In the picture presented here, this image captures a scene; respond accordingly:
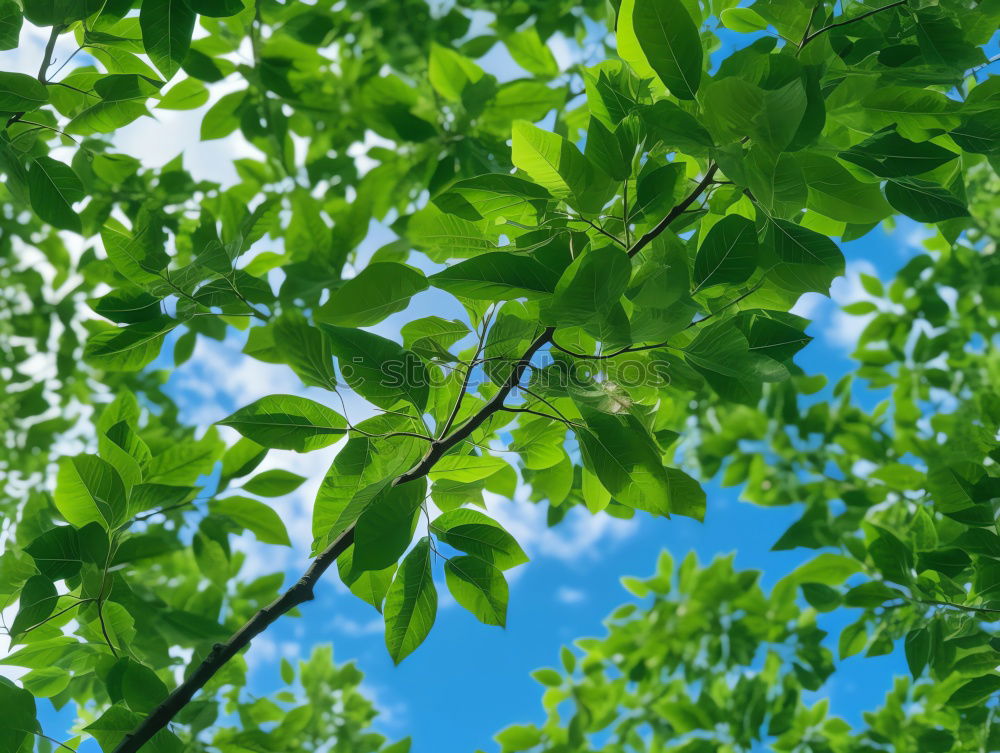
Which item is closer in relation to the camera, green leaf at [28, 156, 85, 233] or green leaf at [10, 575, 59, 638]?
green leaf at [10, 575, 59, 638]

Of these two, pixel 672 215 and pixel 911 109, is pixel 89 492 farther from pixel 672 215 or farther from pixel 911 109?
pixel 911 109

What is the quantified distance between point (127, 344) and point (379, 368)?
56 centimetres

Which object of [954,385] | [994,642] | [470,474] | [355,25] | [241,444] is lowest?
[994,642]

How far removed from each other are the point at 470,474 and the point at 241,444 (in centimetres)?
68

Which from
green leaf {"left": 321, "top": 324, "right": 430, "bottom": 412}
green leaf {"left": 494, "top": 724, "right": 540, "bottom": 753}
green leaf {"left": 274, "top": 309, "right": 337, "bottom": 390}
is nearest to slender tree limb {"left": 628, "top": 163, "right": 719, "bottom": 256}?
green leaf {"left": 321, "top": 324, "right": 430, "bottom": 412}

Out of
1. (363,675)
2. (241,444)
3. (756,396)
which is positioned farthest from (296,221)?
(363,675)

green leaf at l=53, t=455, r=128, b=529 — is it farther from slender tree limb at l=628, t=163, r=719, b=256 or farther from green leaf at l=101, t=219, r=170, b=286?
slender tree limb at l=628, t=163, r=719, b=256

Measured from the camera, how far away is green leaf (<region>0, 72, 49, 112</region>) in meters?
1.16

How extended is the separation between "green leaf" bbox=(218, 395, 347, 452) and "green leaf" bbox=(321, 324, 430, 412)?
8cm

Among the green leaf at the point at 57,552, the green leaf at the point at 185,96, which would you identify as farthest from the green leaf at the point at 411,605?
the green leaf at the point at 185,96

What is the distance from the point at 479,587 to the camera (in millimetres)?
1098

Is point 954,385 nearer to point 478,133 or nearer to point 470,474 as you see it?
point 478,133

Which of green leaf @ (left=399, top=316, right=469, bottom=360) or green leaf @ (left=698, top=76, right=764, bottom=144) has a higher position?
green leaf @ (left=698, top=76, right=764, bottom=144)

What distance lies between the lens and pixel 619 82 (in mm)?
1069
